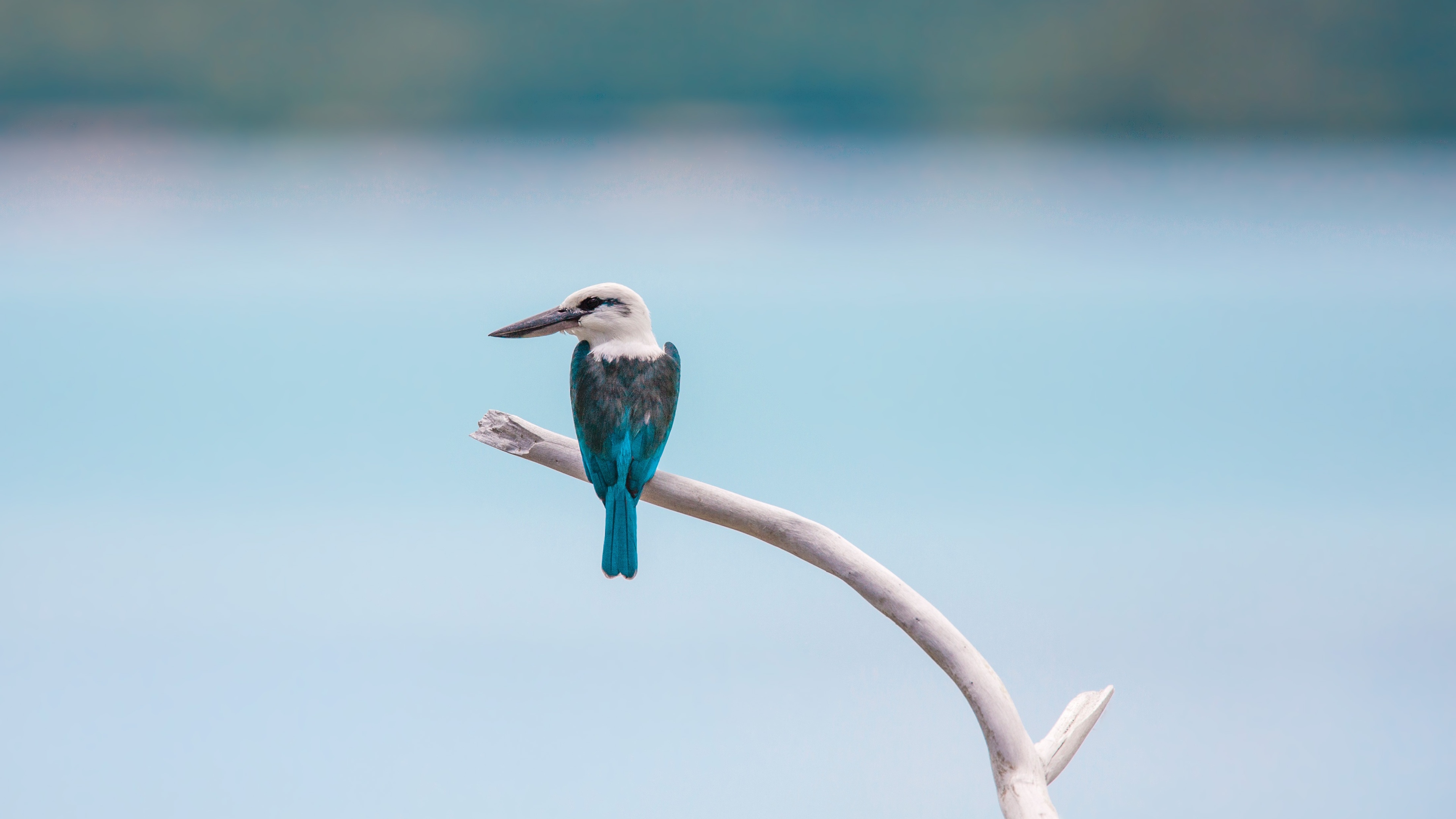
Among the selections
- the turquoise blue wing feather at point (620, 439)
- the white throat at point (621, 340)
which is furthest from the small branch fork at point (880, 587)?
the white throat at point (621, 340)

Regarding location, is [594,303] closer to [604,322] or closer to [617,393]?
[604,322]

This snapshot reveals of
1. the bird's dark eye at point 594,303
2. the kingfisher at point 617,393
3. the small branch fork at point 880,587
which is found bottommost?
the small branch fork at point 880,587

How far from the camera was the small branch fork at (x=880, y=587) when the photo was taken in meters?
1.48

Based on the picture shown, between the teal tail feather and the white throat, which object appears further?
the white throat

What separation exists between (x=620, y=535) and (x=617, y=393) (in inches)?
8.7

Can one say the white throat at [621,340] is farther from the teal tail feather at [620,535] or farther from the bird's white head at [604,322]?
the teal tail feather at [620,535]

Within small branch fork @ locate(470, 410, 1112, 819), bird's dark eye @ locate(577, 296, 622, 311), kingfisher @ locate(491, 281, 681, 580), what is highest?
bird's dark eye @ locate(577, 296, 622, 311)

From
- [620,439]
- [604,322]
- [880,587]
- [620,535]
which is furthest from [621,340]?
[880,587]

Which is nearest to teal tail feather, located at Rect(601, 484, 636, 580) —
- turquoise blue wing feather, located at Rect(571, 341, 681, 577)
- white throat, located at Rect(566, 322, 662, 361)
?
turquoise blue wing feather, located at Rect(571, 341, 681, 577)

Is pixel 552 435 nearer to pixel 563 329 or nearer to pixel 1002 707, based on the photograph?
pixel 563 329

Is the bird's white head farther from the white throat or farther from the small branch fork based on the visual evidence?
the small branch fork

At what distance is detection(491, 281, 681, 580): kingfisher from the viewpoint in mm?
1466

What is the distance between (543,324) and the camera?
5.05ft

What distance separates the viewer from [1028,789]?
1.46 metres
